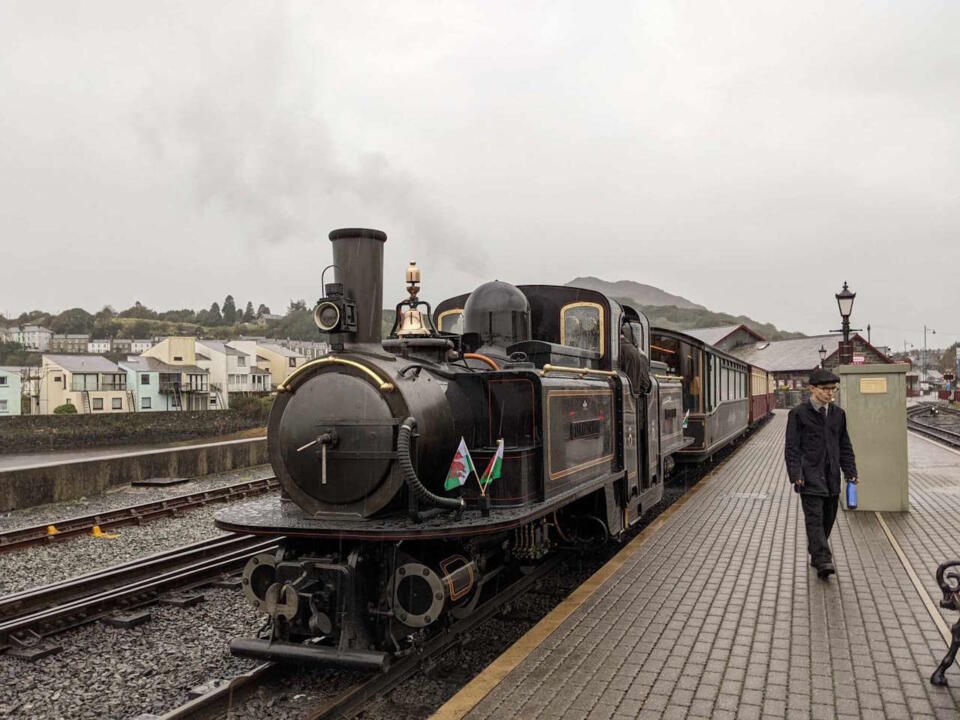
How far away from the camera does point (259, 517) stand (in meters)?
5.18

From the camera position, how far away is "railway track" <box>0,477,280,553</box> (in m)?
9.14

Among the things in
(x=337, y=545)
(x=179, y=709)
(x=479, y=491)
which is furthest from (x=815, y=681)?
(x=179, y=709)

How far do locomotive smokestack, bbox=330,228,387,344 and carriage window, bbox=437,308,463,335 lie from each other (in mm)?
2415

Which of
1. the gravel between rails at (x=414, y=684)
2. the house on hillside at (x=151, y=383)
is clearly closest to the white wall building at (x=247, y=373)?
the house on hillside at (x=151, y=383)

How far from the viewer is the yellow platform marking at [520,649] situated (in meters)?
3.92

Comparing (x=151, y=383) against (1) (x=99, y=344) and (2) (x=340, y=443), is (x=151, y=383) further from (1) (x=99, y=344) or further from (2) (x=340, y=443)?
(1) (x=99, y=344)

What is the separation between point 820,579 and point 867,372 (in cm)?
439

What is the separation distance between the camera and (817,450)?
6.40 m

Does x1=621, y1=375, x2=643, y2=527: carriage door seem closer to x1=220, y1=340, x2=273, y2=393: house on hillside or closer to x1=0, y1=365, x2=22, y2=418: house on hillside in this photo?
x1=0, y1=365, x2=22, y2=418: house on hillside

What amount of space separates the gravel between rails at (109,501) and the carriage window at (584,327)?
27.4 ft

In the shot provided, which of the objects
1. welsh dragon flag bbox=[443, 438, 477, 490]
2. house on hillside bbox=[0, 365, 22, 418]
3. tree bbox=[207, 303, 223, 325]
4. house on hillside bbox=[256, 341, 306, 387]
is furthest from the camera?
tree bbox=[207, 303, 223, 325]

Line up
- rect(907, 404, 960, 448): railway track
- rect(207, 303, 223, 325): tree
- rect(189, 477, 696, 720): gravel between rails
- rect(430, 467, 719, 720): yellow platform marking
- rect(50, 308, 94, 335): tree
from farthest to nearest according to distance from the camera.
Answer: rect(207, 303, 223, 325): tree → rect(50, 308, 94, 335): tree → rect(907, 404, 960, 448): railway track → rect(189, 477, 696, 720): gravel between rails → rect(430, 467, 719, 720): yellow platform marking

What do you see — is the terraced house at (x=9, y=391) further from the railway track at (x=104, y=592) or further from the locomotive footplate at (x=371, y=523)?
the locomotive footplate at (x=371, y=523)

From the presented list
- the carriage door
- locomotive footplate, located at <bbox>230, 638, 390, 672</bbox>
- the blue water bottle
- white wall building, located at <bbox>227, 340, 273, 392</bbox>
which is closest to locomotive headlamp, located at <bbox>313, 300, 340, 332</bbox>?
locomotive footplate, located at <bbox>230, 638, 390, 672</bbox>
